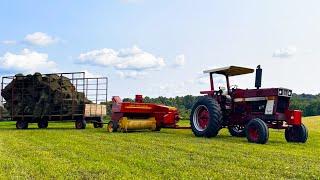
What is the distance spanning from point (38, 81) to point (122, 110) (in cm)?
606

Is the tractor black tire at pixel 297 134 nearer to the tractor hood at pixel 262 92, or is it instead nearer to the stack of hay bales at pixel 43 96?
the tractor hood at pixel 262 92

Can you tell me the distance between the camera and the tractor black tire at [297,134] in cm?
1439

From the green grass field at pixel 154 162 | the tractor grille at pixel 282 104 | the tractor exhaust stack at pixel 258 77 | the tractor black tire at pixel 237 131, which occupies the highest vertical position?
the tractor exhaust stack at pixel 258 77

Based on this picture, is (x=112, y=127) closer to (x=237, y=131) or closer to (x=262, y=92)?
(x=237, y=131)

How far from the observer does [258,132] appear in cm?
1352

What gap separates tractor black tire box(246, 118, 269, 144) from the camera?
43.6ft

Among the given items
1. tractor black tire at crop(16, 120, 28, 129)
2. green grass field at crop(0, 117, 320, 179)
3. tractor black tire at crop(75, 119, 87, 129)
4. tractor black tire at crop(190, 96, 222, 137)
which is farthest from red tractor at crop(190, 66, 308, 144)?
tractor black tire at crop(16, 120, 28, 129)

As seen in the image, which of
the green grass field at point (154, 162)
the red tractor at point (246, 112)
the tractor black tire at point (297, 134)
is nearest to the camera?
the green grass field at point (154, 162)

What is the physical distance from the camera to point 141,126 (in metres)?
18.6

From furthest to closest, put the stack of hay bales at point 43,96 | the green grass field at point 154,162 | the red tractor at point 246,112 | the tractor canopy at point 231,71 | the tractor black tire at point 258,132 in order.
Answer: the stack of hay bales at point 43,96, the tractor canopy at point 231,71, the red tractor at point 246,112, the tractor black tire at point 258,132, the green grass field at point 154,162

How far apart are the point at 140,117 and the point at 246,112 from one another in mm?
5245

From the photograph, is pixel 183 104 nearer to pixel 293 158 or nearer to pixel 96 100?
pixel 96 100

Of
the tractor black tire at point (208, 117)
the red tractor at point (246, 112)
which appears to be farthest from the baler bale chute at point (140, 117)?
the red tractor at point (246, 112)

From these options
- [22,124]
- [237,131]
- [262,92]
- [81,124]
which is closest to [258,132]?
[262,92]
